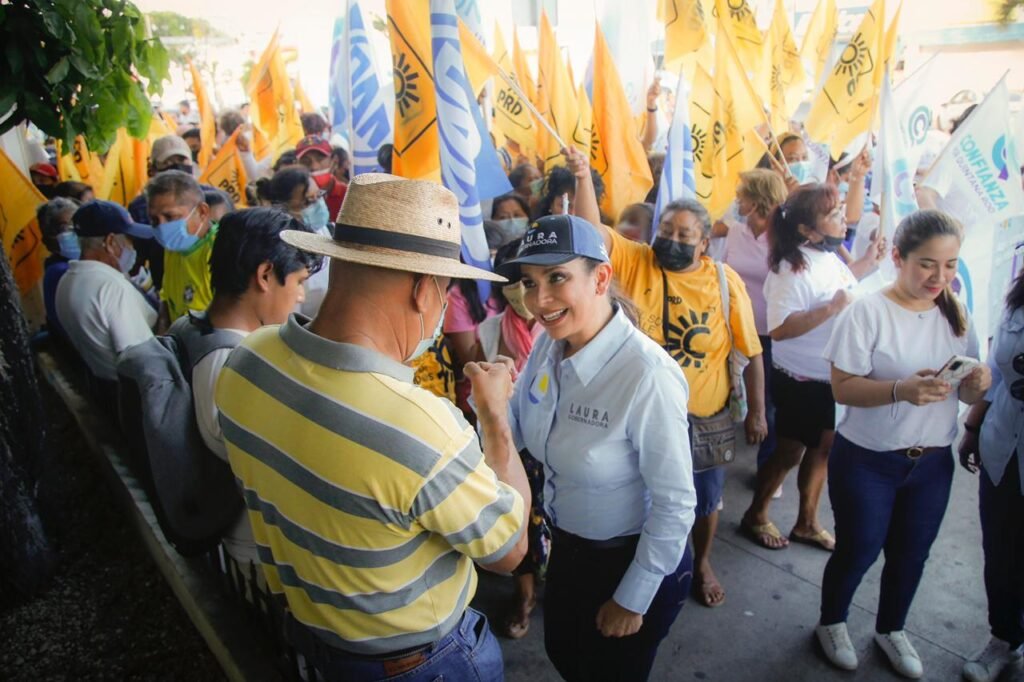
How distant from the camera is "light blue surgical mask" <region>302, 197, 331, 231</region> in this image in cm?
469

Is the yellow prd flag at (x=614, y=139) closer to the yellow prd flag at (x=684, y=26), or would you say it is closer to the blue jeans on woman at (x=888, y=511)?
the yellow prd flag at (x=684, y=26)

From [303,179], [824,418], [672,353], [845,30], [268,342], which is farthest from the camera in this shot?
[845,30]

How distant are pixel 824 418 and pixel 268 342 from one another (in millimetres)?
3311

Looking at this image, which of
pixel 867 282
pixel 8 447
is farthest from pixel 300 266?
pixel 867 282

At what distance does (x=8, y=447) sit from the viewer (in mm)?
3371

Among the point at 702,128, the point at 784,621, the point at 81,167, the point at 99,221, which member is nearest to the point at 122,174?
the point at 81,167

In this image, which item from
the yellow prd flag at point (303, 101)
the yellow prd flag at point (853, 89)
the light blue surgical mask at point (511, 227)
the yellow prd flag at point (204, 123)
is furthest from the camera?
the yellow prd flag at point (303, 101)

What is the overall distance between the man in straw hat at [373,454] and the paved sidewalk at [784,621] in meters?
1.85

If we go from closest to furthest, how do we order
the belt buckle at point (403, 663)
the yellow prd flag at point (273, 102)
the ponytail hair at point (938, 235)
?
the belt buckle at point (403, 663) < the ponytail hair at point (938, 235) < the yellow prd flag at point (273, 102)

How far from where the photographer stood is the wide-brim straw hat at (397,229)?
1.35 m

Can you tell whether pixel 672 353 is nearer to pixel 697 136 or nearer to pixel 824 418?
pixel 824 418

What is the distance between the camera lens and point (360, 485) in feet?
4.19

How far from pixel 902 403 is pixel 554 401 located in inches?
60.2

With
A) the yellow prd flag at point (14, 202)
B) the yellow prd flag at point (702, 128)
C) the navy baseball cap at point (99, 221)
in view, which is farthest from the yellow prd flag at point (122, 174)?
the yellow prd flag at point (702, 128)
